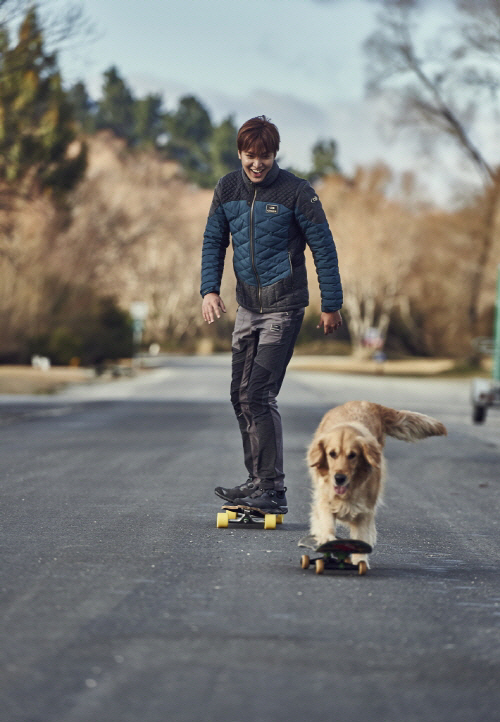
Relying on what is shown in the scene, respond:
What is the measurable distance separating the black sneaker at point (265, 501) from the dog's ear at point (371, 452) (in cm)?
153

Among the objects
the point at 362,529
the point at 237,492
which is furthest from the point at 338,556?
the point at 237,492

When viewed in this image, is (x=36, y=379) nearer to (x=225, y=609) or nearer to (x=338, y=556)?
(x=338, y=556)

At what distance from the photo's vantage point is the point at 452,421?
20609mm

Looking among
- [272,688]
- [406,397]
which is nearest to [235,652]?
[272,688]

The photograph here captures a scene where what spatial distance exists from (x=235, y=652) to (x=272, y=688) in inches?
16.6

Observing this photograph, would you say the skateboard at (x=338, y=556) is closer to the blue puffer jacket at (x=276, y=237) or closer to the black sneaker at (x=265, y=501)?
the black sneaker at (x=265, y=501)

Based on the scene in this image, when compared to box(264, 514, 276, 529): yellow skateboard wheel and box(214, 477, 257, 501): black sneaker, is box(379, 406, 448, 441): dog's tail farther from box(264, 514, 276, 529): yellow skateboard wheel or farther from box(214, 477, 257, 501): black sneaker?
box(214, 477, 257, 501): black sneaker

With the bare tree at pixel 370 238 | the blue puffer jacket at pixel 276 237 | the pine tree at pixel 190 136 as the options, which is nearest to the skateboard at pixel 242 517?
the blue puffer jacket at pixel 276 237

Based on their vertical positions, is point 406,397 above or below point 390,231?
below

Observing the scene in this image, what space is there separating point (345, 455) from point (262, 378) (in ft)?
5.05

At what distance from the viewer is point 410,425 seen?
6.66 meters

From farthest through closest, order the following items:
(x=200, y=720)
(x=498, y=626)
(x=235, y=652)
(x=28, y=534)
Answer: (x=28, y=534) < (x=498, y=626) < (x=235, y=652) < (x=200, y=720)

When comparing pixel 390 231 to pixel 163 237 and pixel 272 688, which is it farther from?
pixel 272 688

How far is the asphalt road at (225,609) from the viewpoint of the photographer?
139 inches
